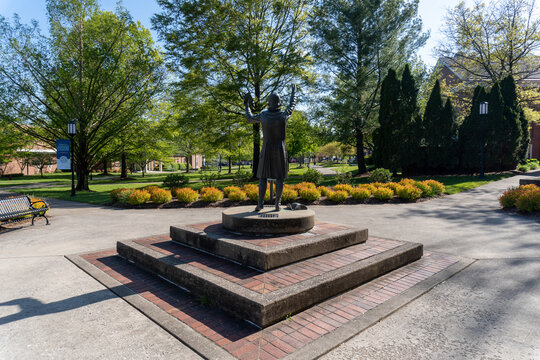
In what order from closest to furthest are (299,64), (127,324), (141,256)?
(127,324) < (141,256) < (299,64)

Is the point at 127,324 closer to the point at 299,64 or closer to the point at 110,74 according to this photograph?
the point at 110,74

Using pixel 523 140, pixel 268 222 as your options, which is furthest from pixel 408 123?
pixel 268 222

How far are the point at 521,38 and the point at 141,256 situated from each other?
35328 millimetres

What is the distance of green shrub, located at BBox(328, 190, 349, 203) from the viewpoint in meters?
13.0

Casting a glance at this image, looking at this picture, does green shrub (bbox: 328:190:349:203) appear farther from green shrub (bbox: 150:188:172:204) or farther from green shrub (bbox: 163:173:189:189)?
green shrub (bbox: 163:173:189:189)

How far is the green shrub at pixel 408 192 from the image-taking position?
13164 mm

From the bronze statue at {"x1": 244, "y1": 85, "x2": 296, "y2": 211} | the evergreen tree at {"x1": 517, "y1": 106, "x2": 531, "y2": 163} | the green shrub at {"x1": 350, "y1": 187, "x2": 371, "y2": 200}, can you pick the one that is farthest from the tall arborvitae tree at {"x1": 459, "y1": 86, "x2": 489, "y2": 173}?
the bronze statue at {"x1": 244, "y1": 85, "x2": 296, "y2": 211}

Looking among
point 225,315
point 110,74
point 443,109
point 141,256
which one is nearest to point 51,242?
point 141,256

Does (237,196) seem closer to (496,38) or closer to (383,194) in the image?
(383,194)

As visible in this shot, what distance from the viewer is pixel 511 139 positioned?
22.2 m

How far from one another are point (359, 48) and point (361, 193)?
15.6 meters

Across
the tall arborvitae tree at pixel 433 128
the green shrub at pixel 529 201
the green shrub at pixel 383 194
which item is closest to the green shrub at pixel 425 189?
the green shrub at pixel 383 194

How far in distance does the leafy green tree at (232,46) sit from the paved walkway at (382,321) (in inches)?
606

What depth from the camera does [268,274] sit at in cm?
447
